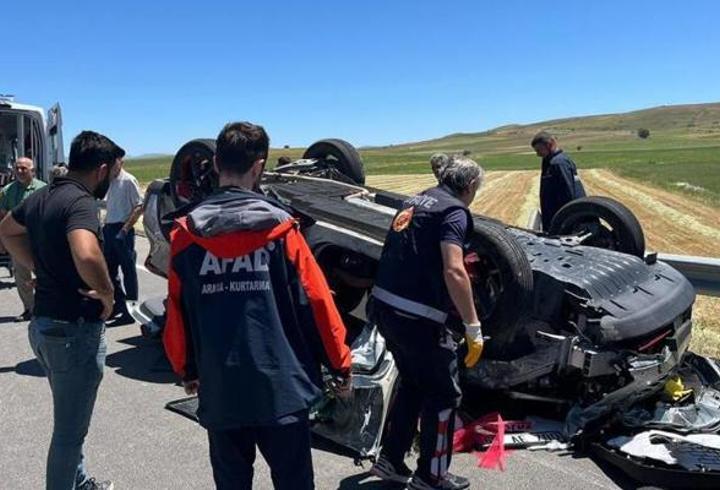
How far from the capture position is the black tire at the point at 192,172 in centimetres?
583

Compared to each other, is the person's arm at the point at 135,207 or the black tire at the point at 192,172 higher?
the black tire at the point at 192,172

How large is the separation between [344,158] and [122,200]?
2258mm

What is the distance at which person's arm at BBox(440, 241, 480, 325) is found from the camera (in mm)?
3172

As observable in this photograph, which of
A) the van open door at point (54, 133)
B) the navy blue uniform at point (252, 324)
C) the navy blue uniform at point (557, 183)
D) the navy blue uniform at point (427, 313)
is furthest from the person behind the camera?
the van open door at point (54, 133)

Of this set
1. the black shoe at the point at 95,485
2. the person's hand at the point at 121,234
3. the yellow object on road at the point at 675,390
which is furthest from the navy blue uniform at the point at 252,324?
the person's hand at the point at 121,234

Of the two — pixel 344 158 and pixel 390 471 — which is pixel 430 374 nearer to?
pixel 390 471

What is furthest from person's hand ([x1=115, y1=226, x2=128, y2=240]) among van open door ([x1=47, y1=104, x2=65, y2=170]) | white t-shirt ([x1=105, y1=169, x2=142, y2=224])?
van open door ([x1=47, y1=104, x2=65, y2=170])

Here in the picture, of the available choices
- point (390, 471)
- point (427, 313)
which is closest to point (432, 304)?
point (427, 313)

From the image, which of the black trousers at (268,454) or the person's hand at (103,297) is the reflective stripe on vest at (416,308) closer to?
the black trousers at (268,454)

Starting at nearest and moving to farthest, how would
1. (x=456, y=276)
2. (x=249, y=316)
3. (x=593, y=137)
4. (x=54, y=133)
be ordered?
1. (x=249, y=316)
2. (x=456, y=276)
3. (x=54, y=133)
4. (x=593, y=137)

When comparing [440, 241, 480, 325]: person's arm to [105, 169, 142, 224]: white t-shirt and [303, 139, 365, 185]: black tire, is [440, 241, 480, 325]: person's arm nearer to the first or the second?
[303, 139, 365, 185]: black tire

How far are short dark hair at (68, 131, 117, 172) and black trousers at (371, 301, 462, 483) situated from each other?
1443 mm

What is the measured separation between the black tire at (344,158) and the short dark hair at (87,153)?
387 cm

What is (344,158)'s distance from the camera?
6.89 m
